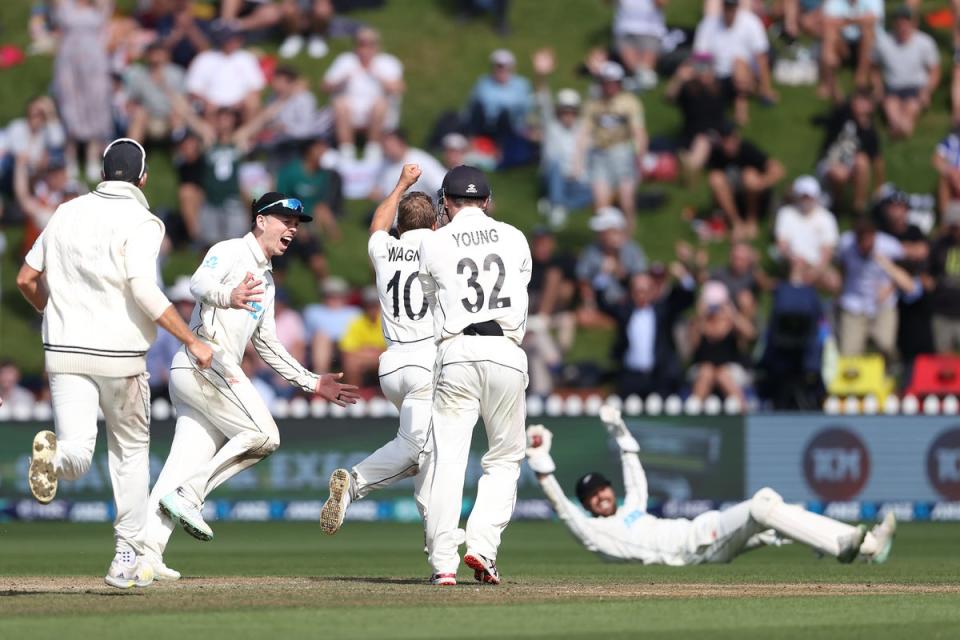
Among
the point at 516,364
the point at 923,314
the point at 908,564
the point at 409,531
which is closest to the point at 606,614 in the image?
the point at 516,364

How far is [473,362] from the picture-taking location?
10930mm

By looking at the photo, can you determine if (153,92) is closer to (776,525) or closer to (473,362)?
(776,525)

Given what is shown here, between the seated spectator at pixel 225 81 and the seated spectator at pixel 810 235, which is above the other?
the seated spectator at pixel 225 81

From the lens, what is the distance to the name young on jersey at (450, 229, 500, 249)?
36.0 feet

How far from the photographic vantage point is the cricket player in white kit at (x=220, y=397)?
11.2 m

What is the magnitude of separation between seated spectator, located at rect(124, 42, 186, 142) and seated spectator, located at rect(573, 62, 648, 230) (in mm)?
5648

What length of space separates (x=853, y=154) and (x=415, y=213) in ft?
→ 46.2

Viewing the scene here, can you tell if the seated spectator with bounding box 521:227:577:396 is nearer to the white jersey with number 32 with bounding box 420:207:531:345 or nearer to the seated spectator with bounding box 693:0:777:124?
the seated spectator with bounding box 693:0:777:124

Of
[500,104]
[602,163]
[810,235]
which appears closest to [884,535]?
[810,235]

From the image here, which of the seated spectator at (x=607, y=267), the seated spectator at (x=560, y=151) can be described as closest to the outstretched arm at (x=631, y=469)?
the seated spectator at (x=607, y=267)

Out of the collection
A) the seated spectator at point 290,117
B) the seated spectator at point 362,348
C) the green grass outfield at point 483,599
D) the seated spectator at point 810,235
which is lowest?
the green grass outfield at point 483,599

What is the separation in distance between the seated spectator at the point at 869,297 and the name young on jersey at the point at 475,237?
12.2 m

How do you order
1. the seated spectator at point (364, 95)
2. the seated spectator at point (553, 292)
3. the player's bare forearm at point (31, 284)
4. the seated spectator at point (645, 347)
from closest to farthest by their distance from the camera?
the player's bare forearm at point (31, 284), the seated spectator at point (645, 347), the seated spectator at point (553, 292), the seated spectator at point (364, 95)

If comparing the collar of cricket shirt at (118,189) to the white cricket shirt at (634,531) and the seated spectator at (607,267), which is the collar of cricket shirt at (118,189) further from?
the seated spectator at (607,267)
